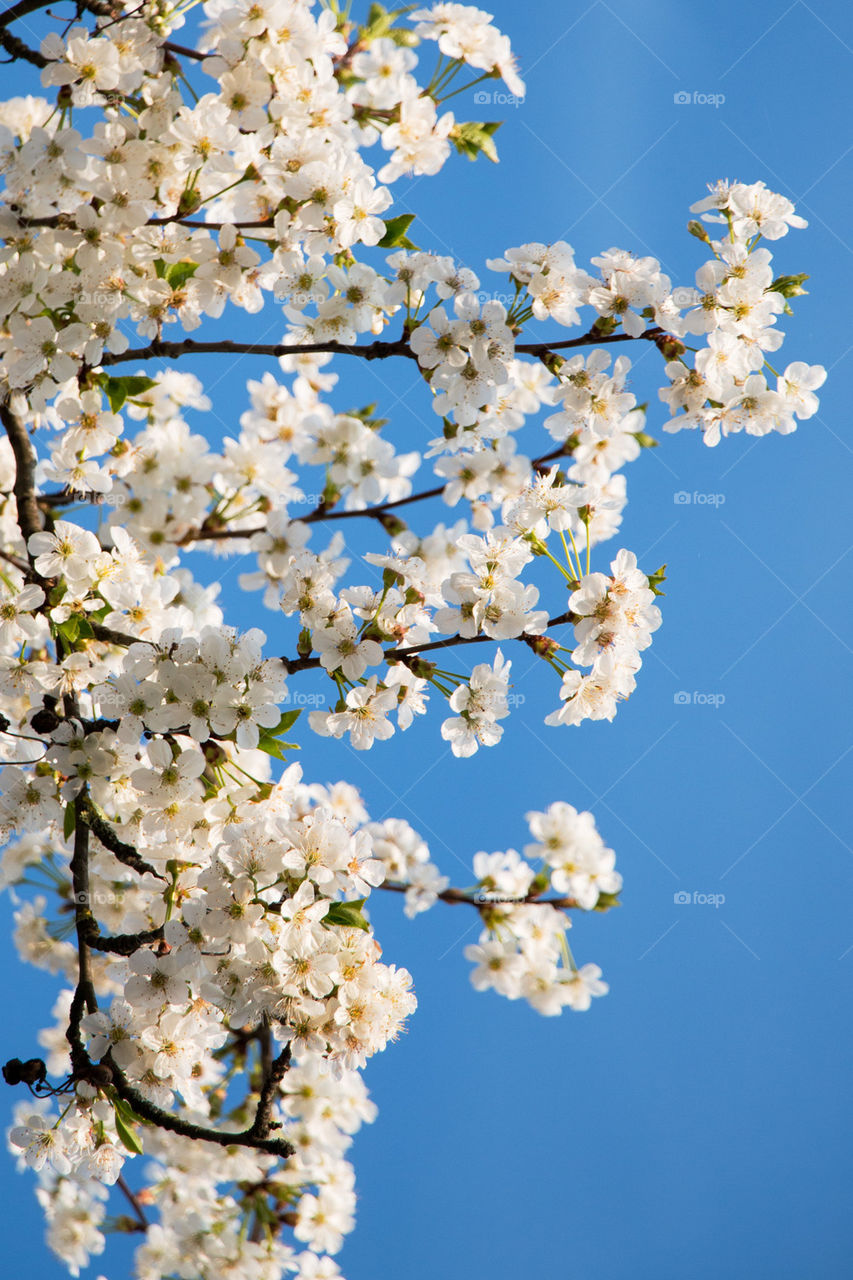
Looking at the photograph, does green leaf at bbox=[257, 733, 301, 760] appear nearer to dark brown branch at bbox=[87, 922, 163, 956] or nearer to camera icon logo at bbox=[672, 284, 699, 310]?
dark brown branch at bbox=[87, 922, 163, 956]

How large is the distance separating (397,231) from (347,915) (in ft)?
3.15

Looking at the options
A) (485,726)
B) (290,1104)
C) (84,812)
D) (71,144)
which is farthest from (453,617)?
(290,1104)

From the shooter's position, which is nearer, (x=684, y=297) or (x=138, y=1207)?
(x=684, y=297)

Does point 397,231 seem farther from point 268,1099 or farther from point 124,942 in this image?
point 268,1099

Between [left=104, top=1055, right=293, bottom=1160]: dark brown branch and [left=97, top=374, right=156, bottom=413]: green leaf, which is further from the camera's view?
[left=97, top=374, right=156, bottom=413]: green leaf

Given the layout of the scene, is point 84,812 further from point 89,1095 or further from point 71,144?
point 71,144

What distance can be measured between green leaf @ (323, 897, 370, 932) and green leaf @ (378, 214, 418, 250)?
3.07 ft

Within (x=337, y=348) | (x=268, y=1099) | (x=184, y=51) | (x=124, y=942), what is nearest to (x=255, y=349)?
(x=337, y=348)

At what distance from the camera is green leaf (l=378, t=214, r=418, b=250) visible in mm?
1396

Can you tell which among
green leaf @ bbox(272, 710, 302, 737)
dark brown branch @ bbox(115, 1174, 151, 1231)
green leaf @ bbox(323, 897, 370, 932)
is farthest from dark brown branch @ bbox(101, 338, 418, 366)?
dark brown branch @ bbox(115, 1174, 151, 1231)

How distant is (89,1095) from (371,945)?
44cm

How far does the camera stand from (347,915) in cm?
136

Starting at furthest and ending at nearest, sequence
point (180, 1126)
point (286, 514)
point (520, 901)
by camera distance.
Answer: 1. point (520, 901)
2. point (286, 514)
3. point (180, 1126)

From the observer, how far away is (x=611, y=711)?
1.42 m
